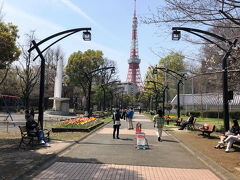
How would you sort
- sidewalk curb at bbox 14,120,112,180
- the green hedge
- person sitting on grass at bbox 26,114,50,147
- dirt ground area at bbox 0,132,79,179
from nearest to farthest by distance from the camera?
sidewalk curb at bbox 14,120,112,180
dirt ground area at bbox 0,132,79,179
person sitting on grass at bbox 26,114,50,147
the green hedge

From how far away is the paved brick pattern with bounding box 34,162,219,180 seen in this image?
5730mm

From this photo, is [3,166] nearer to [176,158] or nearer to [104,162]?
[104,162]

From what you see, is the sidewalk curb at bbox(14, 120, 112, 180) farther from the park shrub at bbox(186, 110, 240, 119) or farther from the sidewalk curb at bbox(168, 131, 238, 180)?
the park shrub at bbox(186, 110, 240, 119)

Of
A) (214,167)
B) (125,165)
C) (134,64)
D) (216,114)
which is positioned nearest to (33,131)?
(125,165)

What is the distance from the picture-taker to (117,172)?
6.10 meters

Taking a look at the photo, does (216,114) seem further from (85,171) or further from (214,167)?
(85,171)

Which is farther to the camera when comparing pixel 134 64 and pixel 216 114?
pixel 134 64

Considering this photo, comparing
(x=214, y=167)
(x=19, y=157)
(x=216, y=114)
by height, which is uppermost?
(x=216, y=114)

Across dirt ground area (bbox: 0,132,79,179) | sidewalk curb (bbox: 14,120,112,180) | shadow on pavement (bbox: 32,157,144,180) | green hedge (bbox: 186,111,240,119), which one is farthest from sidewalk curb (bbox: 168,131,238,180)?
green hedge (bbox: 186,111,240,119)

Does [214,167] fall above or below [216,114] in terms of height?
below

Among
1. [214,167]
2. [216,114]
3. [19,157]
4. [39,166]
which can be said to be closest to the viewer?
[39,166]

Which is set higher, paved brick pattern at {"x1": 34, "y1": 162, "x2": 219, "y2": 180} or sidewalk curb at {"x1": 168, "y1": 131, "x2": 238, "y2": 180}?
paved brick pattern at {"x1": 34, "y1": 162, "x2": 219, "y2": 180}

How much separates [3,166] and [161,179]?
4.26 meters

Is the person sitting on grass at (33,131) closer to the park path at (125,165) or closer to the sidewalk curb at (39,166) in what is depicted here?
the sidewalk curb at (39,166)
